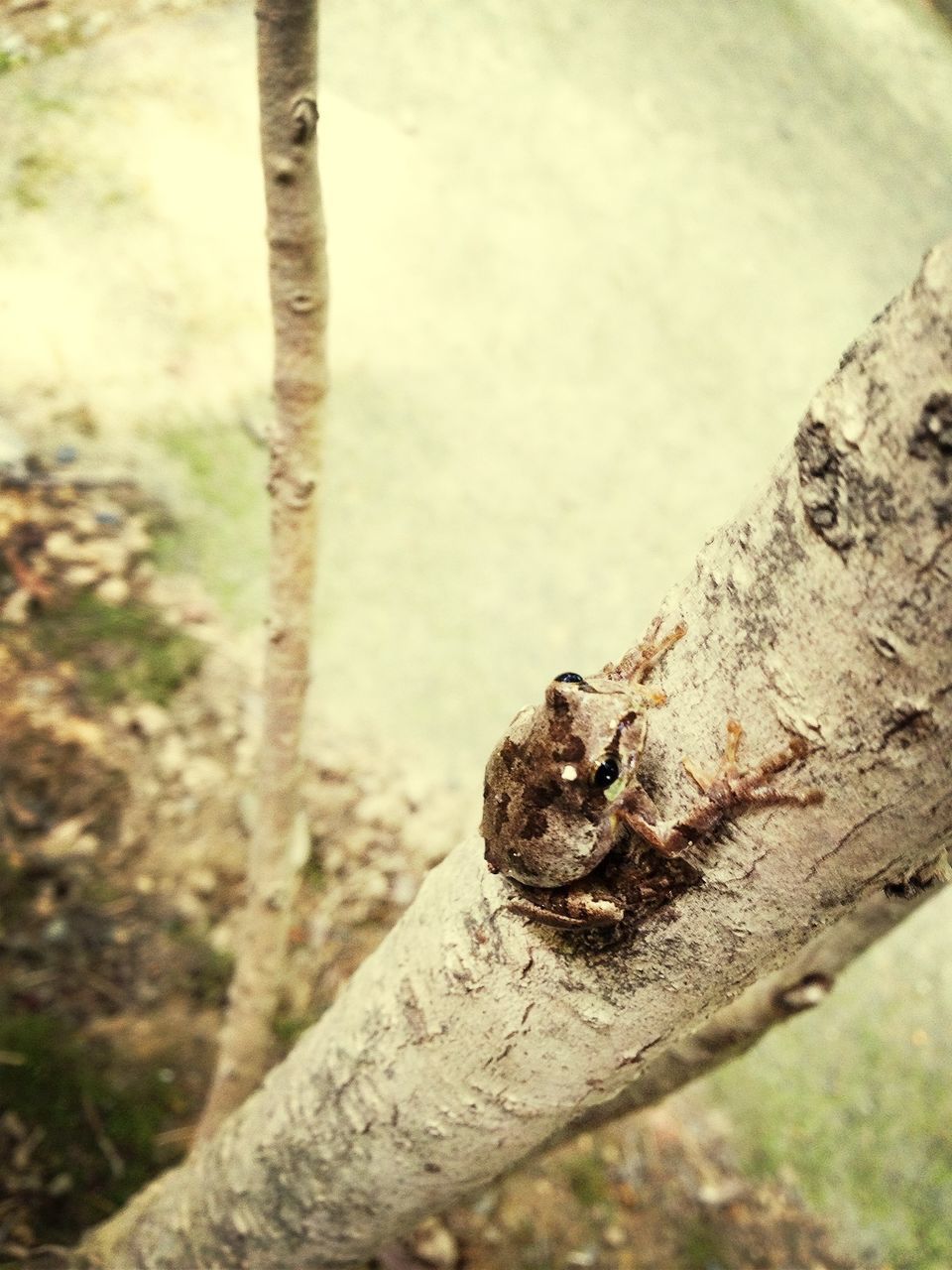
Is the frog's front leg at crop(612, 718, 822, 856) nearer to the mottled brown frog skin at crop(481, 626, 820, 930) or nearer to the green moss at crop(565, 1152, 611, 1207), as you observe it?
the mottled brown frog skin at crop(481, 626, 820, 930)

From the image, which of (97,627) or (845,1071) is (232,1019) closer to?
(97,627)

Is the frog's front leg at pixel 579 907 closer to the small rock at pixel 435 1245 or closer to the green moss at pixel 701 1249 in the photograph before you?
the small rock at pixel 435 1245

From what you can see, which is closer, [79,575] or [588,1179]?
[588,1179]

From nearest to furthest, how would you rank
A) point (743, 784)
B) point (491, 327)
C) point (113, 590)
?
1. point (743, 784)
2. point (113, 590)
3. point (491, 327)

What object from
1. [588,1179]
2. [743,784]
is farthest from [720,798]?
[588,1179]

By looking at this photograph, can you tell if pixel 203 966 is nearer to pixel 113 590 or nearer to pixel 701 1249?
pixel 113 590

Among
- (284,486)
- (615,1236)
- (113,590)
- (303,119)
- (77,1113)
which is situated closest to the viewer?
(303,119)

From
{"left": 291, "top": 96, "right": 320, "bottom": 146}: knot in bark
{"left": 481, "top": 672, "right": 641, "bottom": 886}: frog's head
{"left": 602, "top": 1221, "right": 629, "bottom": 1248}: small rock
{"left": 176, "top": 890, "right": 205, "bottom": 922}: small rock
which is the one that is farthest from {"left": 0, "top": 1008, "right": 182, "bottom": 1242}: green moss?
{"left": 291, "top": 96, "right": 320, "bottom": 146}: knot in bark
